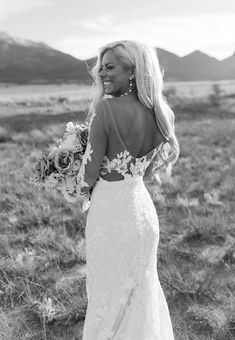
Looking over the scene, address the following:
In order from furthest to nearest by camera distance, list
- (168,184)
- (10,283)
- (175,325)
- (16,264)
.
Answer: (168,184)
(16,264)
(10,283)
(175,325)

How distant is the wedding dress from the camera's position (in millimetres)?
2699

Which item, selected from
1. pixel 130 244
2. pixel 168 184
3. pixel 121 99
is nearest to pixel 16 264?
pixel 130 244

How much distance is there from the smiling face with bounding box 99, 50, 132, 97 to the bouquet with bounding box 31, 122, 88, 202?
38 cm

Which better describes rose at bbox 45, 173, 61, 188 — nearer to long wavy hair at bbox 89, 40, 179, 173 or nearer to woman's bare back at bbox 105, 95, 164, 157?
woman's bare back at bbox 105, 95, 164, 157

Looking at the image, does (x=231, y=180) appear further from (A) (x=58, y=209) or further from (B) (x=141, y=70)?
(B) (x=141, y=70)

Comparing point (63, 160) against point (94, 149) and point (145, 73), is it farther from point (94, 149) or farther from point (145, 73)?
point (145, 73)

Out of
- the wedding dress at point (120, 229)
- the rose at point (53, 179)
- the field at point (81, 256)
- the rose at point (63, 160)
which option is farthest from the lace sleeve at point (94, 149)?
the field at point (81, 256)

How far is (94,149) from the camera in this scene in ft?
8.80

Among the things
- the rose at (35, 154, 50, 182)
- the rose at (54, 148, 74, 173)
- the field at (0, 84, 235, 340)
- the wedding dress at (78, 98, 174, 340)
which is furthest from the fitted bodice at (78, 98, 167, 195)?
the field at (0, 84, 235, 340)

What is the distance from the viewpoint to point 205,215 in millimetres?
6617

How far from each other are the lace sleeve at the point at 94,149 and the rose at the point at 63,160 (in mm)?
115

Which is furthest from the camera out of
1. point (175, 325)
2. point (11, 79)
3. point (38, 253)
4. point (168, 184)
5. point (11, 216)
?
point (11, 79)

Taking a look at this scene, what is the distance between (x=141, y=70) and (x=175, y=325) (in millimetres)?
2283

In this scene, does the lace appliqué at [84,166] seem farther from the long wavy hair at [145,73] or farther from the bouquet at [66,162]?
the long wavy hair at [145,73]
